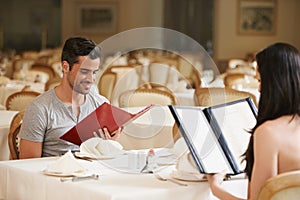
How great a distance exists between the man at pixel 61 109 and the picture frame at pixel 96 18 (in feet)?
61.6

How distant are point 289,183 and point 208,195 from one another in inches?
25.5

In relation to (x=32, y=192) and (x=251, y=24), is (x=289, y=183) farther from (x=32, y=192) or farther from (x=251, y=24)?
(x=251, y=24)

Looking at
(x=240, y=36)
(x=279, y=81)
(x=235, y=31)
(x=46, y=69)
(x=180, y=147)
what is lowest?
(x=46, y=69)

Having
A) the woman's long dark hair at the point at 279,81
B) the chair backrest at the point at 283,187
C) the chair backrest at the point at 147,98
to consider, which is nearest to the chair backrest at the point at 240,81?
the chair backrest at the point at 147,98

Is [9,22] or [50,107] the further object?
[9,22]

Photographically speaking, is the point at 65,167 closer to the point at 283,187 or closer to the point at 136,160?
the point at 136,160

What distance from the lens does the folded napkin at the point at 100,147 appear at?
4.08 m

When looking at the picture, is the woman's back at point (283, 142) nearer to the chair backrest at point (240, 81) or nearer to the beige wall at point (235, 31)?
the chair backrest at point (240, 81)

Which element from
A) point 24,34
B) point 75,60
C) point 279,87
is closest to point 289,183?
point 279,87

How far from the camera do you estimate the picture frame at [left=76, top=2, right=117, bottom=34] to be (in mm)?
23188

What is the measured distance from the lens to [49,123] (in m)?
4.43

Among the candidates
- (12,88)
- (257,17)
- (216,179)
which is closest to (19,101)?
(12,88)

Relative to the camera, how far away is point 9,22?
2362cm

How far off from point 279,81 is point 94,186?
89cm
